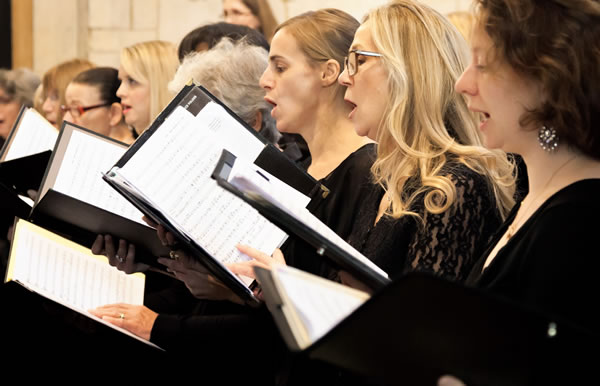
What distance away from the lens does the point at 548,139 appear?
162 centimetres

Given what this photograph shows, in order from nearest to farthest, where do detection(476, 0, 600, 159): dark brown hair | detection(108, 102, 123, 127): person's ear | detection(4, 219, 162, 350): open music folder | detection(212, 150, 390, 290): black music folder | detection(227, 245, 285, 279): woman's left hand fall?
detection(212, 150, 390, 290): black music folder → detection(476, 0, 600, 159): dark brown hair → detection(227, 245, 285, 279): woman's left hand → detection(4, 219, 162, 350): open music folder → detection(108, 102, 123, 127): person's ear

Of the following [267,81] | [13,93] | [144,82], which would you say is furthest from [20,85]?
[267,81]

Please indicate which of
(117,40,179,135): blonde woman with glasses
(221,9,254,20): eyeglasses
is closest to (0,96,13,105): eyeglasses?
(221,9,254,20): eyeglasses

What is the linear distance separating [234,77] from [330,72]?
596mm

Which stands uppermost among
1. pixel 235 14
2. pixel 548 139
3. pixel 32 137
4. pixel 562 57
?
pixel 562 57

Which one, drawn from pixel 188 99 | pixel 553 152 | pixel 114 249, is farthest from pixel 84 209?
pixel 553 152

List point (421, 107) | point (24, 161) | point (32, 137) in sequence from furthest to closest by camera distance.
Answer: point (32, 137), point (24, 161), point (421, 107)

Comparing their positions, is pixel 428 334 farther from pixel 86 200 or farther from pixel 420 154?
pixel 86 200

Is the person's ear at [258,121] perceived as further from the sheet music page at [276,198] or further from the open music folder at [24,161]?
the sheet music page at [276,198]

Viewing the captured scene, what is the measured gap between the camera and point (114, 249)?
2.84m

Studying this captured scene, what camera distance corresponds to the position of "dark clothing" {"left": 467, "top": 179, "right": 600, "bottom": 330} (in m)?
1.44

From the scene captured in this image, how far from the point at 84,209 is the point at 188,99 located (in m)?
0.65

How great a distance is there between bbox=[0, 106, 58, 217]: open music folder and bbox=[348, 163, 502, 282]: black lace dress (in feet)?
5.13

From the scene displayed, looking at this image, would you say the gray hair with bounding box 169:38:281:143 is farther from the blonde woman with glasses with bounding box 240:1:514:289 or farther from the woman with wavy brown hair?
the woman with wavy brown hair
